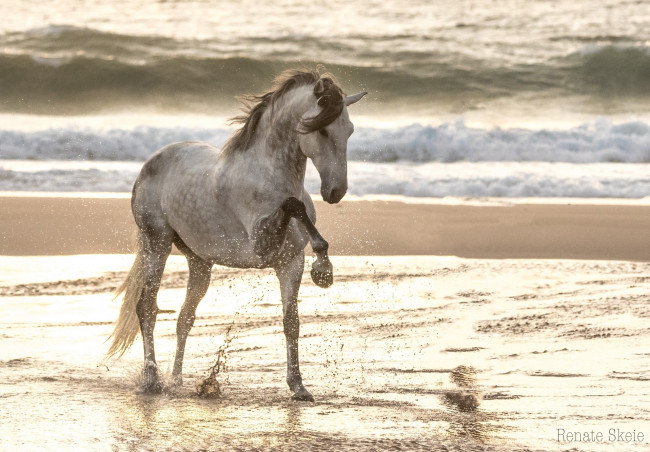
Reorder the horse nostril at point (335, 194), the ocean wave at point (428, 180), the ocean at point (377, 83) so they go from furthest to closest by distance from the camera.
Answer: the ocean at point (377, 83) → the ocean wave at point (428, 180) → the horse nostril at point (335, 194)

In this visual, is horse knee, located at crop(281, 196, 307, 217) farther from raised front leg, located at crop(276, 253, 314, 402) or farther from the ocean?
the ocean

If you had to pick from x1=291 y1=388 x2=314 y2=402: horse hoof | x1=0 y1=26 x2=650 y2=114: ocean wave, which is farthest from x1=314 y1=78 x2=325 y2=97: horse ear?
x1=0 y1=26 x2=650 y2=114: ocean wave

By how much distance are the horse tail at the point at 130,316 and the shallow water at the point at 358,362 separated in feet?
0.60

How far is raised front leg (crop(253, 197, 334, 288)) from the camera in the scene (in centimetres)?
499

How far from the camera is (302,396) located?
513cm

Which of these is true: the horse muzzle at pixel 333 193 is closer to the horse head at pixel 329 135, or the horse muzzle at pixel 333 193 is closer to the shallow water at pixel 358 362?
the horse head at pixel 329 135

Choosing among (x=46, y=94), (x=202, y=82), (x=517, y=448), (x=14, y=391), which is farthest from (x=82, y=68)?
(x=517, y=448)

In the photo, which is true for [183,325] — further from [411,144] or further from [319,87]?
[411,144]

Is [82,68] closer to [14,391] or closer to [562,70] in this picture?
[562,70]

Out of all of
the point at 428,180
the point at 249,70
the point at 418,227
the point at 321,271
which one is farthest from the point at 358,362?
the point at 249,70

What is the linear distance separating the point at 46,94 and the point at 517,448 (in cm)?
2291

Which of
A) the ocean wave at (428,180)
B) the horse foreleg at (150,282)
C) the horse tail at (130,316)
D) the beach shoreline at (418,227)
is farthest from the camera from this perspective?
the ocean wave at (428,180)

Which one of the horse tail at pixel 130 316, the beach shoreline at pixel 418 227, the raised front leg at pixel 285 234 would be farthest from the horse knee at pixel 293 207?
the beach shoreline at pixel 418 227

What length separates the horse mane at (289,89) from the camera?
15.9 ft
